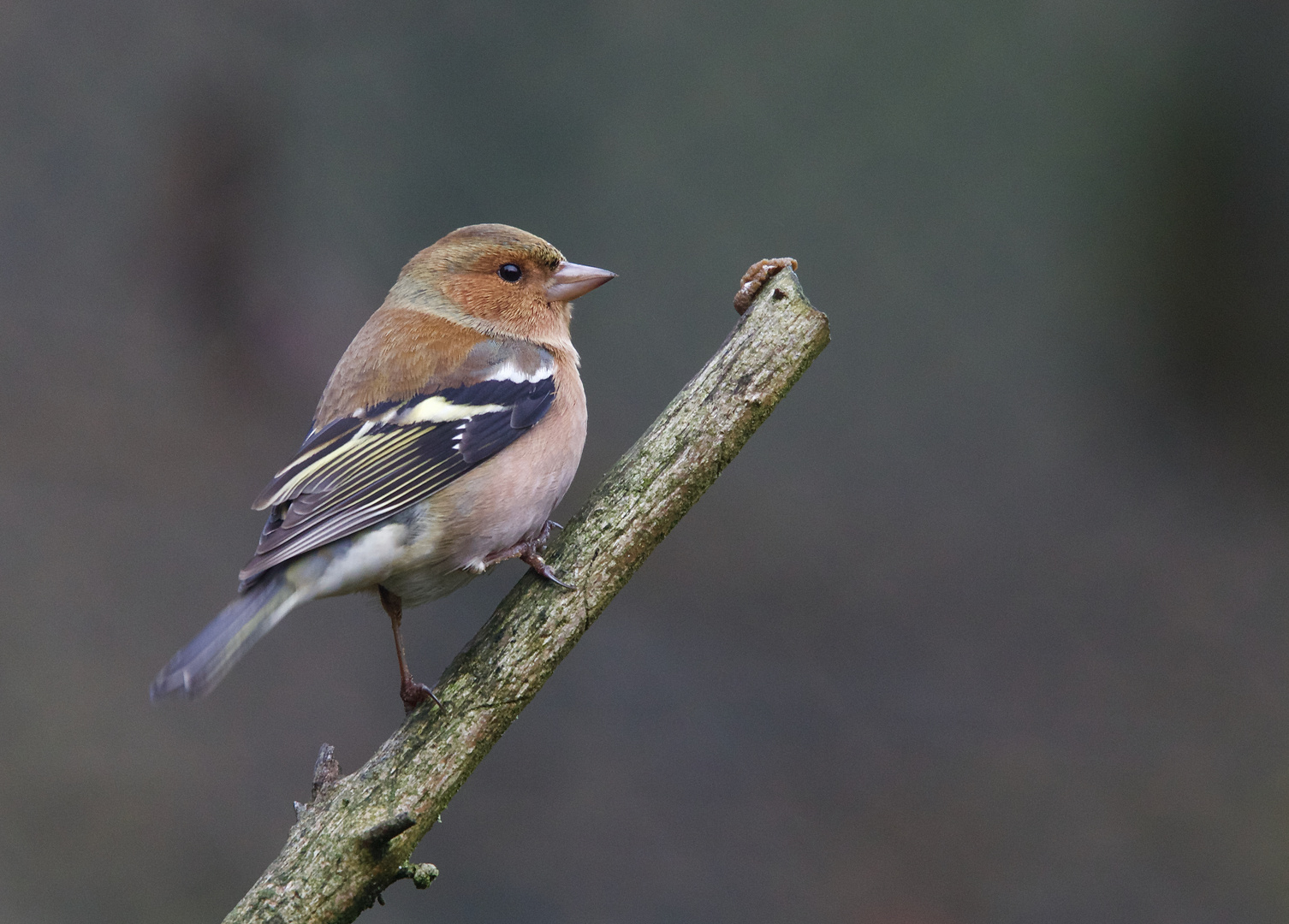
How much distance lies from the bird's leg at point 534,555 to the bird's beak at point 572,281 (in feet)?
2.94

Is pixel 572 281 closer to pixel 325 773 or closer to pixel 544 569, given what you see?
pixel 544 569

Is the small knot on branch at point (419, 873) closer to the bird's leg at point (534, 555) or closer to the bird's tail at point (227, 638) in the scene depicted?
the bird's tail at point (227, 638)

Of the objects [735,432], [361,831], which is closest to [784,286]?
[735,432]

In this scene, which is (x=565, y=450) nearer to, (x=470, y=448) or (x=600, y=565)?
(x=470, y=448)

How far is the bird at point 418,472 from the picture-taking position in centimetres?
Result: 261

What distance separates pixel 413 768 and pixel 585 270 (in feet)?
6.17

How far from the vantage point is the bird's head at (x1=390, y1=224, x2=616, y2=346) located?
3572 mm

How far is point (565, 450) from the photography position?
312cm

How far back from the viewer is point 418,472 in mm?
2873

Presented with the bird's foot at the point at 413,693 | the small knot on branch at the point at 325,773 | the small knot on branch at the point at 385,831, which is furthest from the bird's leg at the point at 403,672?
the small knot on branch at the point at 385,831

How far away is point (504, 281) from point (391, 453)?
0.94 meters

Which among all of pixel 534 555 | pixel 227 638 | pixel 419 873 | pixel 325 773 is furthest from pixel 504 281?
pixel 419 873

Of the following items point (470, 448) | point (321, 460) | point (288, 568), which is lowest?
point (288, 568)

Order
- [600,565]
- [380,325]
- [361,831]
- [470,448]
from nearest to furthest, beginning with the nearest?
[361,831], [600,565], [470,448], [380,325]
